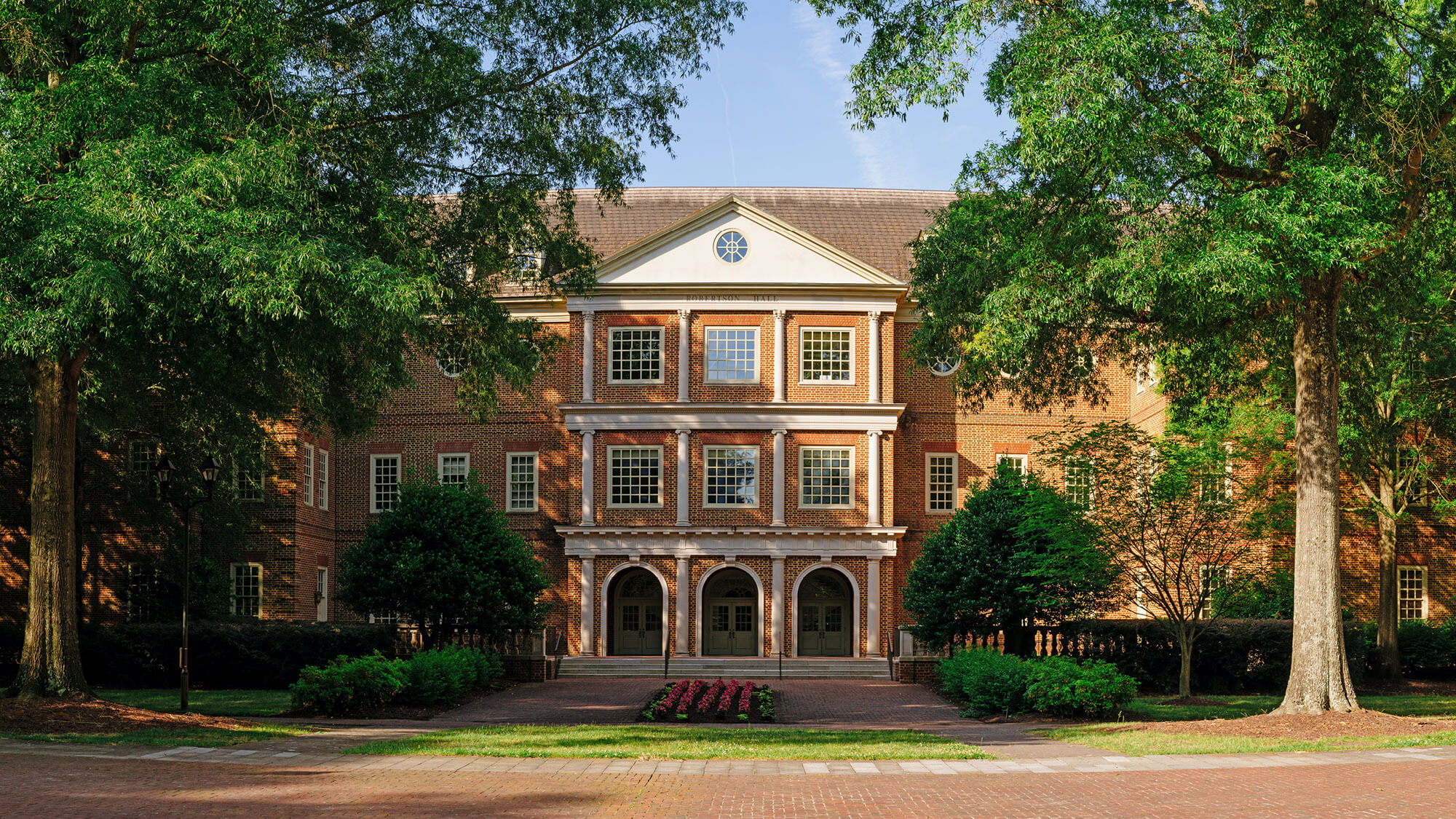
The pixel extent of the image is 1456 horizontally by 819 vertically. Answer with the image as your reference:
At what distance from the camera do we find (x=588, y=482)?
112 feet

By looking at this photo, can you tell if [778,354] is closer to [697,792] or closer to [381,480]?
[381,480]

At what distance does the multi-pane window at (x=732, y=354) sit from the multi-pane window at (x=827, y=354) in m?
1.43

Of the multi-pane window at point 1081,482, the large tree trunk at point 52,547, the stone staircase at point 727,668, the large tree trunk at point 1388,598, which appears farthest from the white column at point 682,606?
the large tree trunk at point 52,547

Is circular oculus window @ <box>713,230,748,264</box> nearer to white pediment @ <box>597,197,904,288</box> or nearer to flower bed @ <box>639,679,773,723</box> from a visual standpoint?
white pediment @ <box>597,197,904,288</box>

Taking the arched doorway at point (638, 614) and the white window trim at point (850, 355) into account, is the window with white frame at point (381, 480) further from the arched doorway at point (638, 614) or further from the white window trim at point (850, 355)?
the white window trim at point (850, 355)

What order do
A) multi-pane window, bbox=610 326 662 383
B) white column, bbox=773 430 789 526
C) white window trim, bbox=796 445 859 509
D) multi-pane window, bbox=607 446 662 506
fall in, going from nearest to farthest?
white column, bbox=773 430 789 526
white window trim, bbox=796 445 859 509
multi-pane window, bbox=607 446 662 506
multi-pane window, bbox=610 326 662 383

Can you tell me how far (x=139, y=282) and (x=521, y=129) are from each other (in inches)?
251

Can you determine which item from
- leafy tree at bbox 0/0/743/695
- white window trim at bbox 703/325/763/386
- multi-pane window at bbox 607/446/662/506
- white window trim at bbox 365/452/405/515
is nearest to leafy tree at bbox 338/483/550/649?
leafy tree at bbox 0/0/743/695

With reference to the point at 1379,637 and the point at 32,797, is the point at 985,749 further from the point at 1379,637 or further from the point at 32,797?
the point at 1379,637

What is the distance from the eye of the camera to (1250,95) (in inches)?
545

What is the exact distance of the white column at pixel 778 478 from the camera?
3388 cm

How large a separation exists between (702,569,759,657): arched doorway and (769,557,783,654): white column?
1.53m

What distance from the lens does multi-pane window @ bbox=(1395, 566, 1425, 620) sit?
33531 millimetres

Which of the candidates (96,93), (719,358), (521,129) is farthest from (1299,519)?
(719,358)
